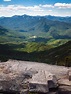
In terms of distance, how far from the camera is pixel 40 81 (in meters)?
22.6

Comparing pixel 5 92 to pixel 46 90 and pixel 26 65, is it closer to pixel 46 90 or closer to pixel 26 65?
pixel 46 90

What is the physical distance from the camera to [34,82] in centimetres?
2231

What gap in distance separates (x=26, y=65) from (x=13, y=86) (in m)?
6.88

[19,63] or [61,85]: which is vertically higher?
[19,63]

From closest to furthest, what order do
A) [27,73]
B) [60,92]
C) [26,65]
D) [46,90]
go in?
[46,90] → [60,92] → [27,73] → [26,65]

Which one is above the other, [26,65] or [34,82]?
[26,65]

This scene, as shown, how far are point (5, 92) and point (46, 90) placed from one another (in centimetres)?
426

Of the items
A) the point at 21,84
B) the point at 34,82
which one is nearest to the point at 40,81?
the point at 34,82

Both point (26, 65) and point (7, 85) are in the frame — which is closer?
point (7, 85)

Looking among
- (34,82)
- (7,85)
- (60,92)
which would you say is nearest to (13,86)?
(7,85)

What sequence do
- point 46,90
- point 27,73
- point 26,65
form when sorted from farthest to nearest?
point 26,65, point 27,73, point 46,90

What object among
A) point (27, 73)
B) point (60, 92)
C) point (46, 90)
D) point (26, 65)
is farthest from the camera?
point (26, 65)

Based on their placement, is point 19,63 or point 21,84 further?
point 19,63

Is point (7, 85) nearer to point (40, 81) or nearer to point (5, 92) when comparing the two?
point (5, 92)
